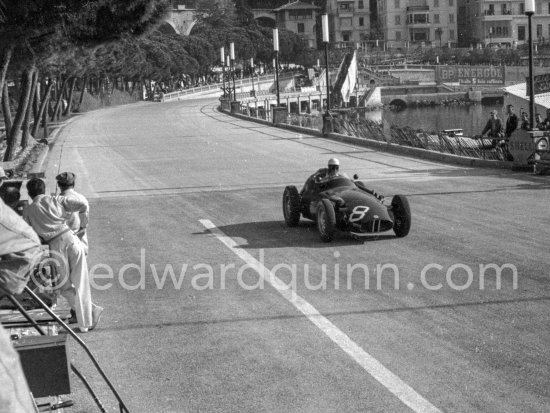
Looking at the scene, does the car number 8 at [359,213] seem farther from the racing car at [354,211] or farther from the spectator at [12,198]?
the spectator at [12,198]

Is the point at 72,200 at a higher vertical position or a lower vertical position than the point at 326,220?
higher

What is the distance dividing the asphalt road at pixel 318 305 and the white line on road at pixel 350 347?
24 mm

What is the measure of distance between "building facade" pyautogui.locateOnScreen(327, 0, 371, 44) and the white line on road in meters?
160

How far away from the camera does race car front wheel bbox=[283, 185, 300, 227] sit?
53.5ft

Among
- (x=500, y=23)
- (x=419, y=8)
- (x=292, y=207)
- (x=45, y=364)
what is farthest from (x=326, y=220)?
(x=500, y=23)

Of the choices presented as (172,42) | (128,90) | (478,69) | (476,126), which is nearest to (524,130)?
(476,126)

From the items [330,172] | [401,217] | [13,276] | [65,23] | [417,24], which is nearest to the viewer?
[13,276]

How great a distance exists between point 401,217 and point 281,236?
2.02m

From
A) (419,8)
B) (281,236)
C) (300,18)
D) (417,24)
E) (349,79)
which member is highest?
(300,18)

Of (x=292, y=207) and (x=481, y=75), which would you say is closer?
(x=292, y=207)

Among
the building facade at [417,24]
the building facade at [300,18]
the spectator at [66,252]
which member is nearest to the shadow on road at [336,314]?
the spectator at [66,252]

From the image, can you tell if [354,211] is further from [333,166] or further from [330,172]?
[330,172]

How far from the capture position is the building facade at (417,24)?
167 metres

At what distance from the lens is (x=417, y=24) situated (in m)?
168
